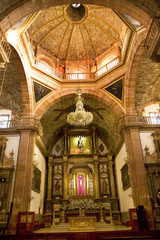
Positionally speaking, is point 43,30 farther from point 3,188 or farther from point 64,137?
point 3,188

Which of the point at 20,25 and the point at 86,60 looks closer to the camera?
the point at 20,25

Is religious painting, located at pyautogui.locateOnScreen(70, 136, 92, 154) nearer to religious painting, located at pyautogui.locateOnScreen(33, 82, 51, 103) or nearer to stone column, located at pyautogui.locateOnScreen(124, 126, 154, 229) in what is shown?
religious painting, located at pyautogui.locateOnScreen(33, 82, 51, 103)

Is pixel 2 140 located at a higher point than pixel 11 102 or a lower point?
lower

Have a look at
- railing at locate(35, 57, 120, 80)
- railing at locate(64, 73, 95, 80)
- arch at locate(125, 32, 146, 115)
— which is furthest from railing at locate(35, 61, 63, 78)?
arch at locate(125, 32, 146, 115)

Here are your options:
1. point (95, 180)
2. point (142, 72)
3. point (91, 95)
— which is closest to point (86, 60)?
point (91, 95)

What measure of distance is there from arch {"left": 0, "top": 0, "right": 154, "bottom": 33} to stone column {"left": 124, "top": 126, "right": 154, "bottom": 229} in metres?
6.50

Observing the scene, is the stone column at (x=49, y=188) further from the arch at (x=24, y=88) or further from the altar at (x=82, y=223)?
the arch at (x=24, y=88)

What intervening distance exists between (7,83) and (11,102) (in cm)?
154

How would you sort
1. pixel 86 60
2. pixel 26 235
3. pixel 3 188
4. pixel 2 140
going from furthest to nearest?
pixel 86 60 → pixel 2 140 → pixel 3 188 → pixel 26 235

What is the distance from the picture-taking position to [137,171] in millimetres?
10453

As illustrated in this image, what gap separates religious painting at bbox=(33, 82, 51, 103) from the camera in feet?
41.2

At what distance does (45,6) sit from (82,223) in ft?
33.6

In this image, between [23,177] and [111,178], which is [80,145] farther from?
[23,177]

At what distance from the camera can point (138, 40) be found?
9.92m
